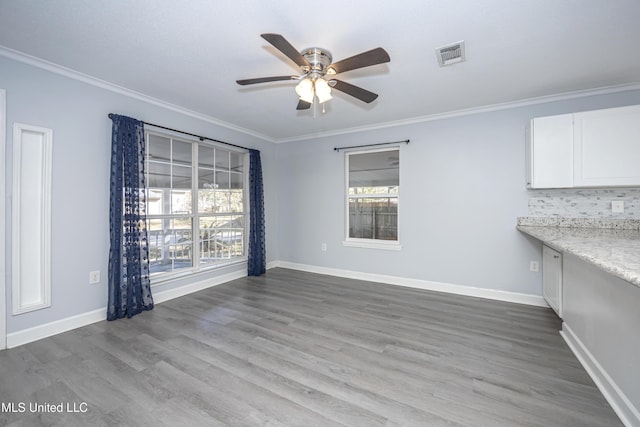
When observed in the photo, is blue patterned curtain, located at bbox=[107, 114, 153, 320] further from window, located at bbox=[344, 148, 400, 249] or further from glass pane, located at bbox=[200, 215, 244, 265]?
window, located at bbox=[344, 148, 400, 249]

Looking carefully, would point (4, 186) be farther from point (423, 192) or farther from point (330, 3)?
point (423, 192)

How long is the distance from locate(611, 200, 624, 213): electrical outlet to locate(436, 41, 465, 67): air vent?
2336 millimetres

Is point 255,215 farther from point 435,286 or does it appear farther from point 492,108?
point 492,108

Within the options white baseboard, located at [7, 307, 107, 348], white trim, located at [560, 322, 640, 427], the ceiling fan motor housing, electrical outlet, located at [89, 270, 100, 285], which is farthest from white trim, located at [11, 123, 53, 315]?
white trim, located at [560, 322, 640, 427]

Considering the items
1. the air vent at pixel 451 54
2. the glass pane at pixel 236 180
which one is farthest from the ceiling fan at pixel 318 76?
the glass pane at pixel 236 180

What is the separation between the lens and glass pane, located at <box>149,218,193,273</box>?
3422 mm

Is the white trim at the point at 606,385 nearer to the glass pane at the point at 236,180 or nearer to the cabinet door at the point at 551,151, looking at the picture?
the cabinet door at the point at 551,151

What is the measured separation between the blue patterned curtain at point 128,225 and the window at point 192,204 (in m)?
0.30

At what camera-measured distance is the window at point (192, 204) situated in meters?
3.41

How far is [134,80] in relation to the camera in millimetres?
2715

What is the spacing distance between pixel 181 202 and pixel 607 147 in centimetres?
486

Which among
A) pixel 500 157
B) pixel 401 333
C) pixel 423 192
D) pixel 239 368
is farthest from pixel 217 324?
pixel 500 157

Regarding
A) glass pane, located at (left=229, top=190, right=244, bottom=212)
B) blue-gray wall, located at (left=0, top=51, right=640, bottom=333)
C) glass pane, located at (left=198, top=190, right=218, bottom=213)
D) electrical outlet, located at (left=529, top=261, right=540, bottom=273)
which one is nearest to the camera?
blue-gray wall, located at (left=0, top=51, right=640, bottom=333)

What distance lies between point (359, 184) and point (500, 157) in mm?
1965
